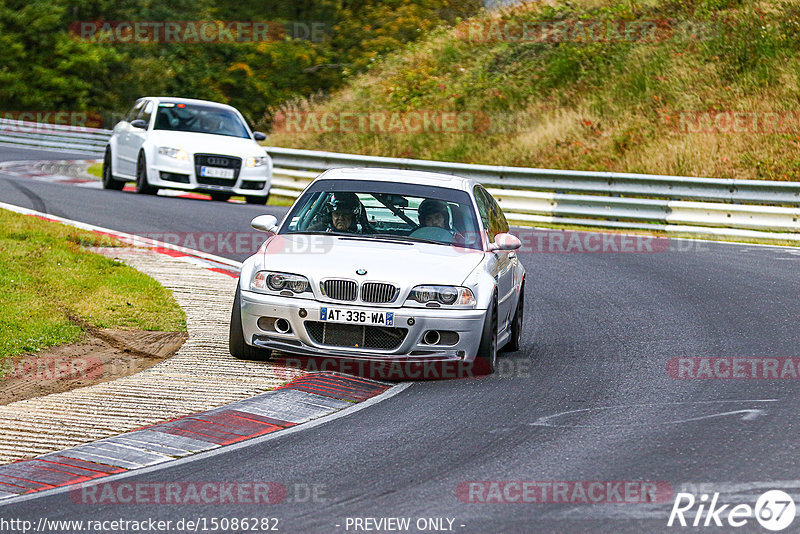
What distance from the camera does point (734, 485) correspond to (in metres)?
5.98

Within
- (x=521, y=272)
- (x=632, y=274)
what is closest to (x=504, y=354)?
(x=521, y=272)

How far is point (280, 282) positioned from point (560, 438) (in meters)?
2.75

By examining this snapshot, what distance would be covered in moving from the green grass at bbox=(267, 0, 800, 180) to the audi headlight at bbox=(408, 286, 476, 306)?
1669cm

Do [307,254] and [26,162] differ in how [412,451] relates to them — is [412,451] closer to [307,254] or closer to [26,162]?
[307,254]

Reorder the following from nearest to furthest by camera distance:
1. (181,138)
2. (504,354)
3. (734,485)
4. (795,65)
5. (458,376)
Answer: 1. (734,485)
2. (458,376)
3. (504,354)
4. (181,138)
5. (795,65)

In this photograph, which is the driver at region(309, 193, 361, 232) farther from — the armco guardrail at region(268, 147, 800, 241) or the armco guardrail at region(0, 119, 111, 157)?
the armco guardrail at region(0, 119, 111, 157)

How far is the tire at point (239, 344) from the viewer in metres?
9.00

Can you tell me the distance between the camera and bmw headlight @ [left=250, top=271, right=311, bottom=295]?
8812mm

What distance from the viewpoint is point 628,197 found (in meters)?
22.1

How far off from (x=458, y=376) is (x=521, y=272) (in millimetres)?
2270
